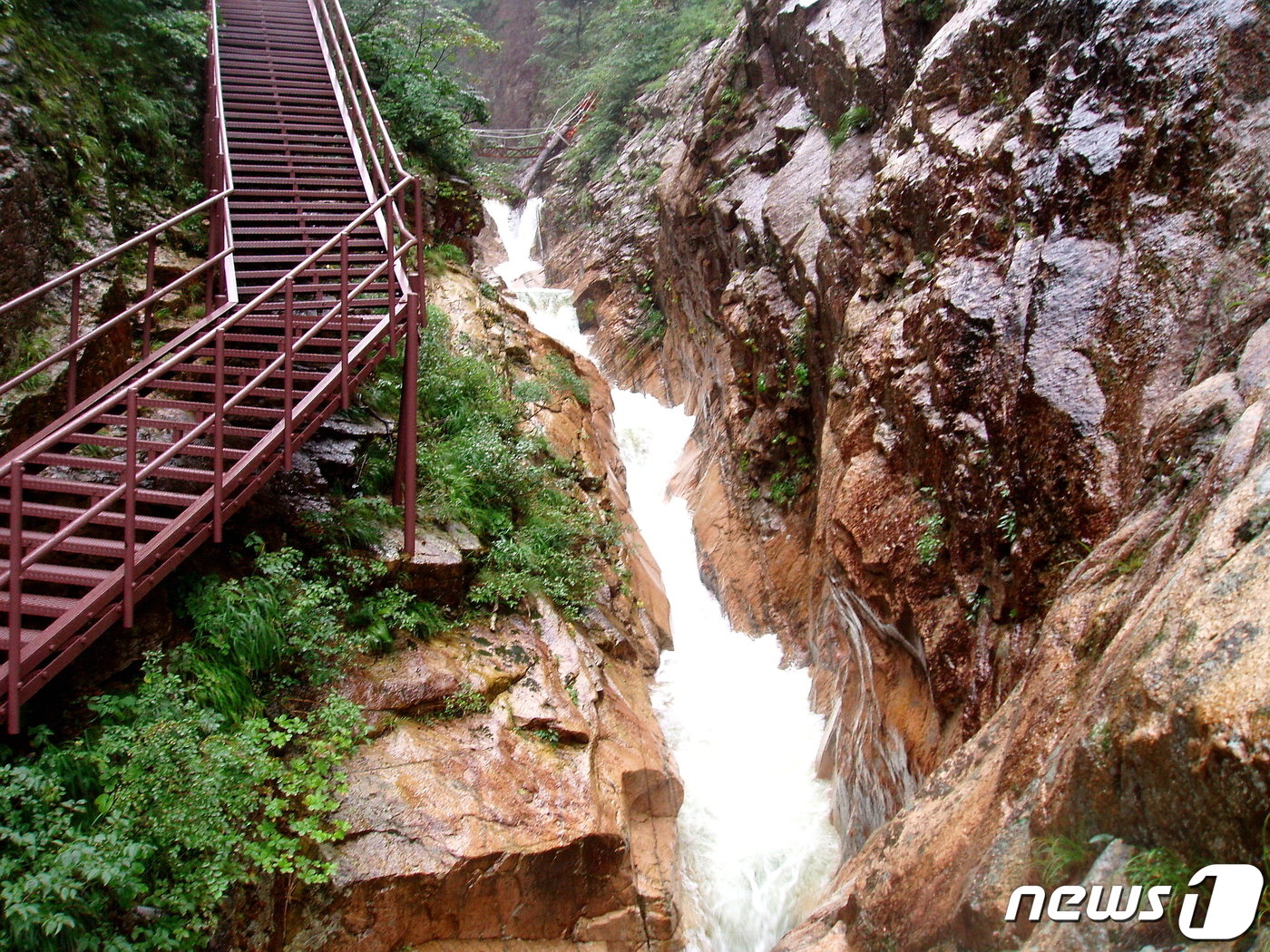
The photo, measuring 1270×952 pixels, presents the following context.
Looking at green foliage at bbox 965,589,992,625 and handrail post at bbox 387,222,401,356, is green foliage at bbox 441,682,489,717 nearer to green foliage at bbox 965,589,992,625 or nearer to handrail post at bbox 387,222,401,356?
handrail post at bbox 387,222,401,356

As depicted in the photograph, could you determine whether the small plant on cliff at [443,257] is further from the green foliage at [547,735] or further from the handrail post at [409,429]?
the green foliage at [547,735]

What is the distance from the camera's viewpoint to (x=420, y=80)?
14.5 m

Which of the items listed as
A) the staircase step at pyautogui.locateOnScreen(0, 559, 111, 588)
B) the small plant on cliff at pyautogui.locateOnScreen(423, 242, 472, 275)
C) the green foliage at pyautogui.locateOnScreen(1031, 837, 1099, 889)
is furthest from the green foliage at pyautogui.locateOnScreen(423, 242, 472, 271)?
the green foliage at pyautogui.locateOnScreen(1031, 837, 1099, 889)

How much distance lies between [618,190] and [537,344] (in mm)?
11536

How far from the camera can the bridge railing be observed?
6.36 m

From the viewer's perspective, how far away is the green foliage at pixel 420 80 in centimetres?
1425

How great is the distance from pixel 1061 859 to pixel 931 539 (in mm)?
4140

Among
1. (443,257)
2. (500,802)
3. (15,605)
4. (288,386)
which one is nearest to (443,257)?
(443,257)

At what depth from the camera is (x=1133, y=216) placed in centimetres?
597

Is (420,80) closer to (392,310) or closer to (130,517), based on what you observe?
(392,310)

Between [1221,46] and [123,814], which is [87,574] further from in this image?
[1221,46]

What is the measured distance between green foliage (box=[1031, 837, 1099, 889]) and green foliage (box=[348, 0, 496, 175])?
46.4 feet

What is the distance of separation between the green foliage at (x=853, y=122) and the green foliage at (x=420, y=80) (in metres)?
6.71

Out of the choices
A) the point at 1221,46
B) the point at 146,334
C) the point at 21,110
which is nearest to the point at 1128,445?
the point at 1221,46
